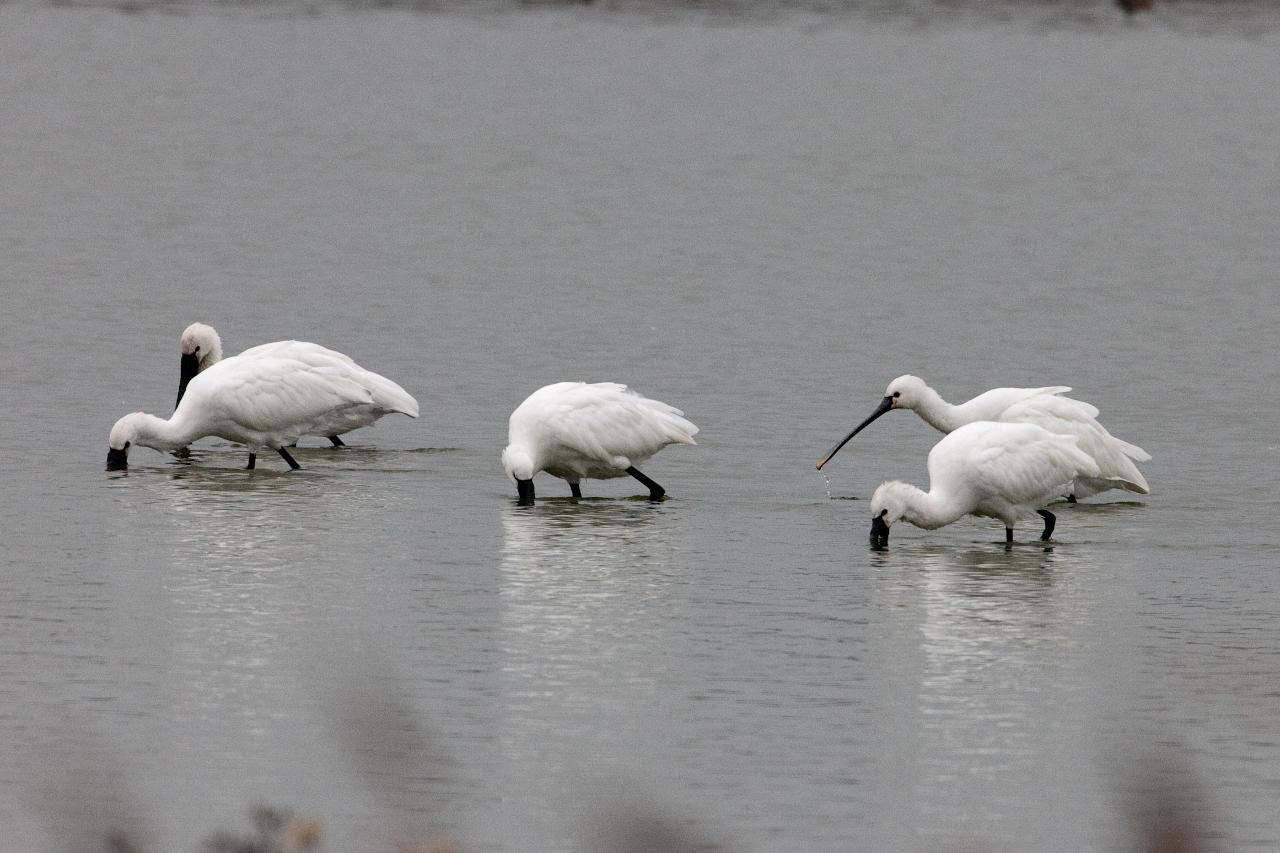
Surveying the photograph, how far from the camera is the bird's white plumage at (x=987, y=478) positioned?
12.4m

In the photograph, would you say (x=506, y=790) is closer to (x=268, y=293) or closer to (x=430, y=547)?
(x=430, y=547)

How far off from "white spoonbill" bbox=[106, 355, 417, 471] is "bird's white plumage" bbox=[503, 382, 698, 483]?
5.19ft

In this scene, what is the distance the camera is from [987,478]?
40.7ft

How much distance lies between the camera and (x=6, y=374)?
17203 mm

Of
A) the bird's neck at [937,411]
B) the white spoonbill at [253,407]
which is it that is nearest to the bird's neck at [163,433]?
the white spoonbill at [253,407]

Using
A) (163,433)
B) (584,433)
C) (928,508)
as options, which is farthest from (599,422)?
(163,433)

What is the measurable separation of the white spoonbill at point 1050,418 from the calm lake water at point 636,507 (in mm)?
230

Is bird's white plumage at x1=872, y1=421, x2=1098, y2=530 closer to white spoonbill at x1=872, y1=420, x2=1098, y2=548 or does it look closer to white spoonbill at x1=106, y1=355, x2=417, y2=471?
white spoonbill at x1=872, y1=420, x2=1098, y2=548

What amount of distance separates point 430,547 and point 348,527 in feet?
2.10

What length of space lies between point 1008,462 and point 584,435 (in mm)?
2292

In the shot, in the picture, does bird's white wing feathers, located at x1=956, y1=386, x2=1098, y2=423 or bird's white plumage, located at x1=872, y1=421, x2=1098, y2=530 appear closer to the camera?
bird's white plumage, located at x1=872, y1=421, x2=1098, y2=530

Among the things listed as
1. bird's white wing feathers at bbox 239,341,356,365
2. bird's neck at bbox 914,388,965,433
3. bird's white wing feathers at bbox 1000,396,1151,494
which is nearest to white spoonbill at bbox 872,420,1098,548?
bird's white wing feathers at bbox 1000,396,1151,494

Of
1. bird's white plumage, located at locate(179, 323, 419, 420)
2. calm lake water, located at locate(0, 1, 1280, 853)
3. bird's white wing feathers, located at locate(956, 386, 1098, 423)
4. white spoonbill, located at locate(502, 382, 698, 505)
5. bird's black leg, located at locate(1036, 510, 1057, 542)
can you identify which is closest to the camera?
calm lake water, located at locate(0, 1, 1280, 853)

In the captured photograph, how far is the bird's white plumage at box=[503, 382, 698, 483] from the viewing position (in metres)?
13.4
